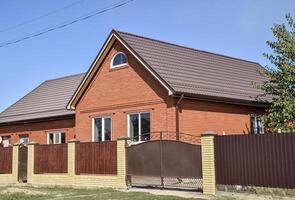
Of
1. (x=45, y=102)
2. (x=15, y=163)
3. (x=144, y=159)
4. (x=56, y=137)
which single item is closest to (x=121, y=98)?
(x=15, y=163)

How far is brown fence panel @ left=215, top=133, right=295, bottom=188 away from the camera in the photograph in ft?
45.3

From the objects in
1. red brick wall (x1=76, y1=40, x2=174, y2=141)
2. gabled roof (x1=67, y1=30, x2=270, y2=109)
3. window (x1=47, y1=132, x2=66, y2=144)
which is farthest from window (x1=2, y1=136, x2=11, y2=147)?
red brick wall (x1=76, y1=40, x2=174, y2=141)

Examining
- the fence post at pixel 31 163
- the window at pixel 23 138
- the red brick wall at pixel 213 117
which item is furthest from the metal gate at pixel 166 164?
the window at pixel 23 138

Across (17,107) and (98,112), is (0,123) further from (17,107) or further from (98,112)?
(98,112)

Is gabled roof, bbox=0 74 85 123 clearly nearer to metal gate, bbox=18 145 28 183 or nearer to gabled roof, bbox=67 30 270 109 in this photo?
gabled roof, bbox=67 30 270 109

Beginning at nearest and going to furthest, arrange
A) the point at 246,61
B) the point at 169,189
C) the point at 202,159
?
the point at 202,159 → the point at 169,189 → the point at 246,61

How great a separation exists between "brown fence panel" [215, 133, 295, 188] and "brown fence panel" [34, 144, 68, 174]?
779cm

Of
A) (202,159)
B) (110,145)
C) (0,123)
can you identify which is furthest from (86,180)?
(0,123)

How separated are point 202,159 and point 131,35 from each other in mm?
10291

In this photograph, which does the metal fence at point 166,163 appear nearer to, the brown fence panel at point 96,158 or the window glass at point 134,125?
the brown fence panel at point 96,158

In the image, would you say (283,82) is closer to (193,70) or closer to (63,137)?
(193,70)

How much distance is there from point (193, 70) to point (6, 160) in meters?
10.1

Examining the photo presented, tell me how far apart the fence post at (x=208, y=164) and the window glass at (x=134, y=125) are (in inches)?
268

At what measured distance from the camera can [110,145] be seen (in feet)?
60.4
